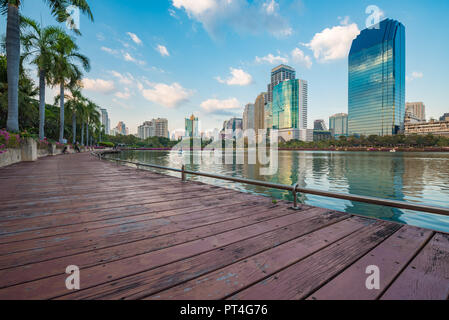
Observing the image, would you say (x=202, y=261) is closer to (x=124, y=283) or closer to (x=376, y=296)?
(x=124, y=283)

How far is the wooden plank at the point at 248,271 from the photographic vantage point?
51.3 inches

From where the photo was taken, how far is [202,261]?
1697 millimetres

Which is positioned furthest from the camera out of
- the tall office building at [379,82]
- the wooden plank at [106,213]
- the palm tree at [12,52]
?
the tall office building at [379,82]

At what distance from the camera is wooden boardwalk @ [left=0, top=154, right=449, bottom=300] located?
1343 millimetres

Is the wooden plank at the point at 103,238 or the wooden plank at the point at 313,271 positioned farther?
the wooden plank at the point at 103,238

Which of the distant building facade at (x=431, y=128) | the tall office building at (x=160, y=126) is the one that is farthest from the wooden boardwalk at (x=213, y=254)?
the tall office building at (x=160, y=126)

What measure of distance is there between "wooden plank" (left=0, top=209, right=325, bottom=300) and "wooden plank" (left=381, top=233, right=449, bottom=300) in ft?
3.96

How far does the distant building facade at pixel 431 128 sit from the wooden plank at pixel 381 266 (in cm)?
14960

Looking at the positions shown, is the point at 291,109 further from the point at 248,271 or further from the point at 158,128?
the point at 248,271

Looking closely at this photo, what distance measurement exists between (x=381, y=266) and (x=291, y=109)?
6142 inches

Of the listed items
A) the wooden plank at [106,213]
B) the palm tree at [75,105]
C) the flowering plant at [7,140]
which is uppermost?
the palm tree at [75,105]

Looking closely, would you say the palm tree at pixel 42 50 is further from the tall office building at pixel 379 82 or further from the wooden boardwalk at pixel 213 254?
the tall office building at pixel 379 82

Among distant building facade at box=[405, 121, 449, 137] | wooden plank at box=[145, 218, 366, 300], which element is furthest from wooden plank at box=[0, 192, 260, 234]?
distant building facade at box=[405, 121, 449, 137]
